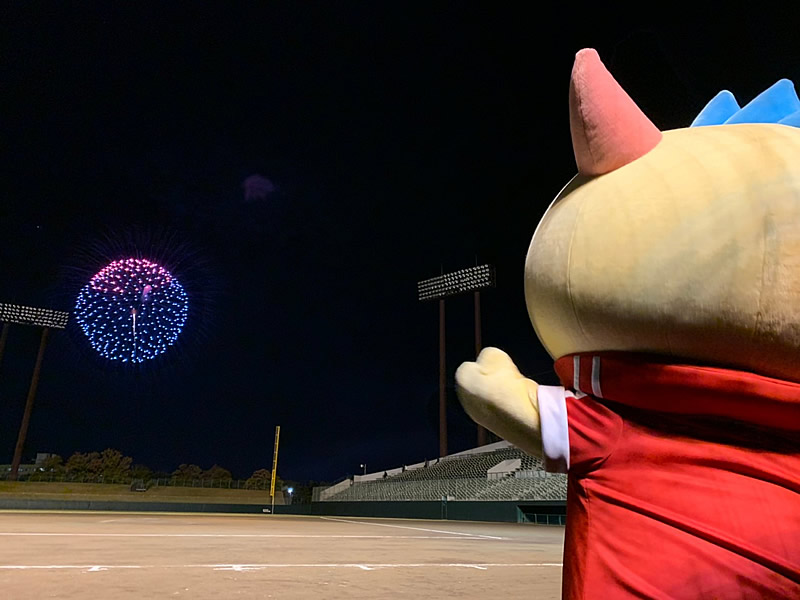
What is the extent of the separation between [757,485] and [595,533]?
1.28ft

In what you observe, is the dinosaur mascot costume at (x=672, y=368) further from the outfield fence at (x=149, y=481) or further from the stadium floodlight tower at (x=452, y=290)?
the outfield fence at (x=149, y=481)

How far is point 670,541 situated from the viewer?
4.38 feet

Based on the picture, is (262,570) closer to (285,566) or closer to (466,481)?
(285,566)

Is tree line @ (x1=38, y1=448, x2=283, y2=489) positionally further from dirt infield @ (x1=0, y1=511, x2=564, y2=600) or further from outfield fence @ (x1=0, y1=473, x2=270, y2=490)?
dirt infield @ (x1=0, y1=511, x2=564, y2=600)

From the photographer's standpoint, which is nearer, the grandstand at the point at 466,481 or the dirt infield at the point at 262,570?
the dirt infield at the point at 262,570

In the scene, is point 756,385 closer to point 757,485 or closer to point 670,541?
point 757,485

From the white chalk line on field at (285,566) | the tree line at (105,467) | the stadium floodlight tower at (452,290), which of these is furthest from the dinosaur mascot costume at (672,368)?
the tree line at (105,467)

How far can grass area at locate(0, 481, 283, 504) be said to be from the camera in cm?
2992

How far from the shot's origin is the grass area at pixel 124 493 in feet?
98.2

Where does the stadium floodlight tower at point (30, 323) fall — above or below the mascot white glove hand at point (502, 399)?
above

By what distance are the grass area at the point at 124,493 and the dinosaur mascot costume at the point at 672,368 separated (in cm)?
3316

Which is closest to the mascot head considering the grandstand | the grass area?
the grandstand

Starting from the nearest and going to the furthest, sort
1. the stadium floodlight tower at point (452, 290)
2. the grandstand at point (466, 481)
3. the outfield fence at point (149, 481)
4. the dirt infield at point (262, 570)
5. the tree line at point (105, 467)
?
the dirt infield at point (262, 570) → the grandstand at point (466, 481) → the stadium floodlight tower at point (452, 290) → the outfield fence at point (149, 481) → the tree line at point (105, 467)

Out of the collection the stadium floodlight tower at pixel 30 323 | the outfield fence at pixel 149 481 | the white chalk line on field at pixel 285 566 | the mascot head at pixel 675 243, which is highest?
the stadium floodlight tower at pixel 30 323
